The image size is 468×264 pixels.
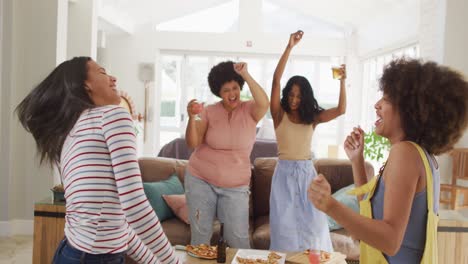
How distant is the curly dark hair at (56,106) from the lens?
1312 millimetres

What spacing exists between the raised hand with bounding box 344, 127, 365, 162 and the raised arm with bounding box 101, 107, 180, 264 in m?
0.62

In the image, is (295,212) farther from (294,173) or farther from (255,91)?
(255,91)

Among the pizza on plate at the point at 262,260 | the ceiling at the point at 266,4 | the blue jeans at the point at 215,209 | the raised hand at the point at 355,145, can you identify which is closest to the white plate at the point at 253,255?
the pizza on plate at the point at 262,260

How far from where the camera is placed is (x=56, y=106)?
4.33 feet

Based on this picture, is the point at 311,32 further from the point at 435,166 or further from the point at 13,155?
the point at 435,166

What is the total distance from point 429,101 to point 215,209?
5.79ft

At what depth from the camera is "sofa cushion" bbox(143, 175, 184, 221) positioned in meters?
3.53

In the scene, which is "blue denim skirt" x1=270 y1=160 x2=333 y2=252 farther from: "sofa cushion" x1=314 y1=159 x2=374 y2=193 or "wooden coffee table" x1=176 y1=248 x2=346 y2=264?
"sofa cushion" x1=314 y1=159 x2=374 y2=193

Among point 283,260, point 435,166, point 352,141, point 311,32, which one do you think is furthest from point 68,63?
point 311,32

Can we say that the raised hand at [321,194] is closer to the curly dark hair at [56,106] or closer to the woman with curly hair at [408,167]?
the woman with curly hair at [408,167]

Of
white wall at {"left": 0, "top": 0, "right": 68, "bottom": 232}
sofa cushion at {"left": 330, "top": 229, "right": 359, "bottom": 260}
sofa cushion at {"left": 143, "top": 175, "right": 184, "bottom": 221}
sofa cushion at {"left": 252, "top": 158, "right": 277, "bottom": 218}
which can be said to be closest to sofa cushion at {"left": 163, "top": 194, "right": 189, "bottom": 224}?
sofa cushion at {"left": 143, "top": 175, "right": 184, "bottom": 221}

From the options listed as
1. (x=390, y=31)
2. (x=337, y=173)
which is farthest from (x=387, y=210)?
(x=390, y=31)

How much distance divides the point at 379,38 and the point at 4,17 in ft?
18.5

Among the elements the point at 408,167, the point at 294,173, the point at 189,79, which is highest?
the point at 189,79
